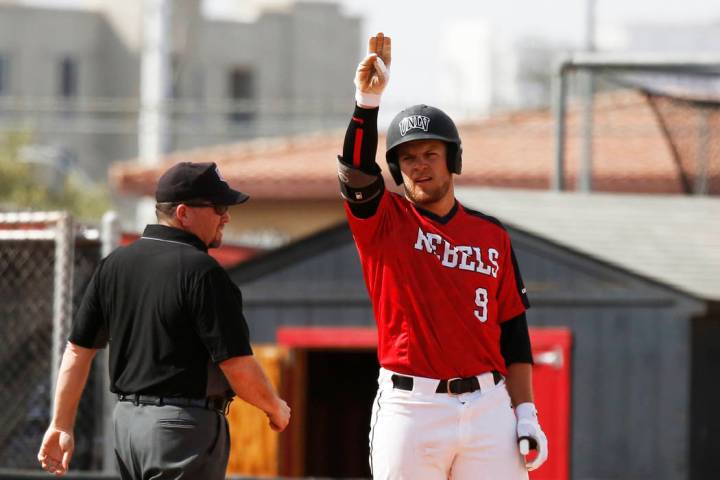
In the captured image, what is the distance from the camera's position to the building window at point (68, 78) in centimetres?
6041

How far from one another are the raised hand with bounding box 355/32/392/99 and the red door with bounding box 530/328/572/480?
6116 mm

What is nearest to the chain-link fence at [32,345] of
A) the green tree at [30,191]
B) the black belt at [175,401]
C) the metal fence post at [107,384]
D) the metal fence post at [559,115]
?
the metal fence post at [107,384]

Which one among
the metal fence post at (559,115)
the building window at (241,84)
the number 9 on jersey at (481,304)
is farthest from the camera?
the building window at (241,84)

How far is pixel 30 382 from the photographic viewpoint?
29.5 ft

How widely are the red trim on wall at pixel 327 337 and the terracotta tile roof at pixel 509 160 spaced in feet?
36.1

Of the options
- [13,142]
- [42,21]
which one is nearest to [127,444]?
[13,142]

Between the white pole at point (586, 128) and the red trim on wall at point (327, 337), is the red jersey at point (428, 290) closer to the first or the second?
the red trim on wall at point (327, 337)

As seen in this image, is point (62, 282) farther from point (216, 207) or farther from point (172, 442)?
point (172, 442)

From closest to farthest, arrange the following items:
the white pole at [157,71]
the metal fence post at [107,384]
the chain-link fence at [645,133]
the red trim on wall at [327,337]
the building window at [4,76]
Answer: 1. the metal fence post at [107,384]
2. the red trim on wall at [327,337]
3. the chain-link fence at [645,133]
4. the white pole at [157,71]
5. the building window at [4,76]

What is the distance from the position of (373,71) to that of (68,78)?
57813 millimetres

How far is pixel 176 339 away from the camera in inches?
197

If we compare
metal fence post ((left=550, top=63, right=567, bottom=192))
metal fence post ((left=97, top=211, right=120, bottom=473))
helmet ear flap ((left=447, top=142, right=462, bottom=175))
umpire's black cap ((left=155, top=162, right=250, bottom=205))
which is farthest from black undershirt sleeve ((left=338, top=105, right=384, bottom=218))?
metal fence post ((left=550, top=63, right=567, bottom=192))

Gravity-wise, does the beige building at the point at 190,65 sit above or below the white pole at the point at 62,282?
above

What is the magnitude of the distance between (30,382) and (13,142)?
34.8 meters
